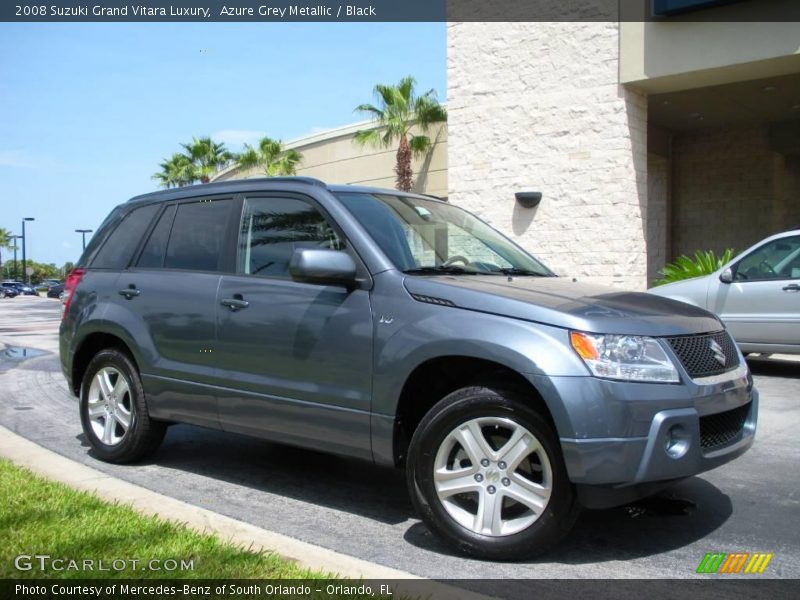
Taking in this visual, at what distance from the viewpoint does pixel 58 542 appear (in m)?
3.70

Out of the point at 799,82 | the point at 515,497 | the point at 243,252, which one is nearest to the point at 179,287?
the point at 243,252

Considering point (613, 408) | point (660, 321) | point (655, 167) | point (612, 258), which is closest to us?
point (613, 408)

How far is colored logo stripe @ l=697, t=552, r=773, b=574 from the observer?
147 inches

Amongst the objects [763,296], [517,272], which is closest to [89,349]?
[517,272]

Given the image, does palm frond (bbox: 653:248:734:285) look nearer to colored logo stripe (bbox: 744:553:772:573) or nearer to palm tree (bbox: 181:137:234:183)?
colored logo stripe (bbox: 744:553:772:573)

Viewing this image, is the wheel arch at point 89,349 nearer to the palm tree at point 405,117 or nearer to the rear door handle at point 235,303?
the rear door handle at point 235,303

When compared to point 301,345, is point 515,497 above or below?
below

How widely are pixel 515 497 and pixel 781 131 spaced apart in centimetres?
1758

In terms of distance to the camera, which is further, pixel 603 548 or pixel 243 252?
pixel 243 252

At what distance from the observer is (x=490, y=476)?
3789 mm

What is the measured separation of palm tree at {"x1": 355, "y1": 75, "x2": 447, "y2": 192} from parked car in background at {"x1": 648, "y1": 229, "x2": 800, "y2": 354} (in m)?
13.3

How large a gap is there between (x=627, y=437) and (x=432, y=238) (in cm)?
189

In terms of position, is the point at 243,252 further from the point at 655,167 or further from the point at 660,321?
the point at 655,167

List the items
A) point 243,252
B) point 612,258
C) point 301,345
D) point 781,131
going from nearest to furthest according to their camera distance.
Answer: point 301,345 < point 243,252 < point 612,258 < point 781,131
